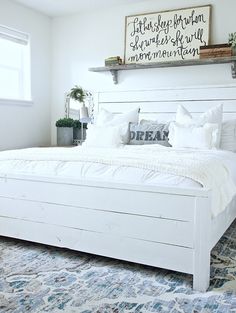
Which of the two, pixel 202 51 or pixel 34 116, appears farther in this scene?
pixel 34 116

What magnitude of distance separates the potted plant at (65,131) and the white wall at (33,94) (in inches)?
15.1

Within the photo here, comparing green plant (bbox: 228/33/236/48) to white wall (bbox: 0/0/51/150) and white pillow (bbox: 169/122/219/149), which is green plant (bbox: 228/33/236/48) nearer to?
white pillow (bbox: 169/122/219/149)

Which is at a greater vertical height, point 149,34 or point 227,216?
point 149,34

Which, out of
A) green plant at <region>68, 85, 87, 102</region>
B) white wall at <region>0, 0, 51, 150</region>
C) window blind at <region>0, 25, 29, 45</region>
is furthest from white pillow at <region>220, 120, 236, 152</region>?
window blind at <region>0, 25, 29, 45</region>

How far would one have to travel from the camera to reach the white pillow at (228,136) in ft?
11.1

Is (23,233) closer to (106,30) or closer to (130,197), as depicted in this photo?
(130,197)

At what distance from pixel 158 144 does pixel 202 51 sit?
1182 millimetres

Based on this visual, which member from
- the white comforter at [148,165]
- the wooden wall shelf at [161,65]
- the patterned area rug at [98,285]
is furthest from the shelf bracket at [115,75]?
the patterned area rug at [98,285]

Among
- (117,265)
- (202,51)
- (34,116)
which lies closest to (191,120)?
(202,51)

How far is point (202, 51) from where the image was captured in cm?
→ 371

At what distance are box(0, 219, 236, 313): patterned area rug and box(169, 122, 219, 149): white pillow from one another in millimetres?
1045

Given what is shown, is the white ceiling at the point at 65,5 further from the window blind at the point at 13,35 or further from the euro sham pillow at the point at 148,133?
the euro sham pillow at the point at 148,133

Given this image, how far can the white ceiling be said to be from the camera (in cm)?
411

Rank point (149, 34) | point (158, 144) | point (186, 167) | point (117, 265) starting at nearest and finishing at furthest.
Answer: point (186, 167)
point (117, 265)
point (158, 144)
point (149, 34)
